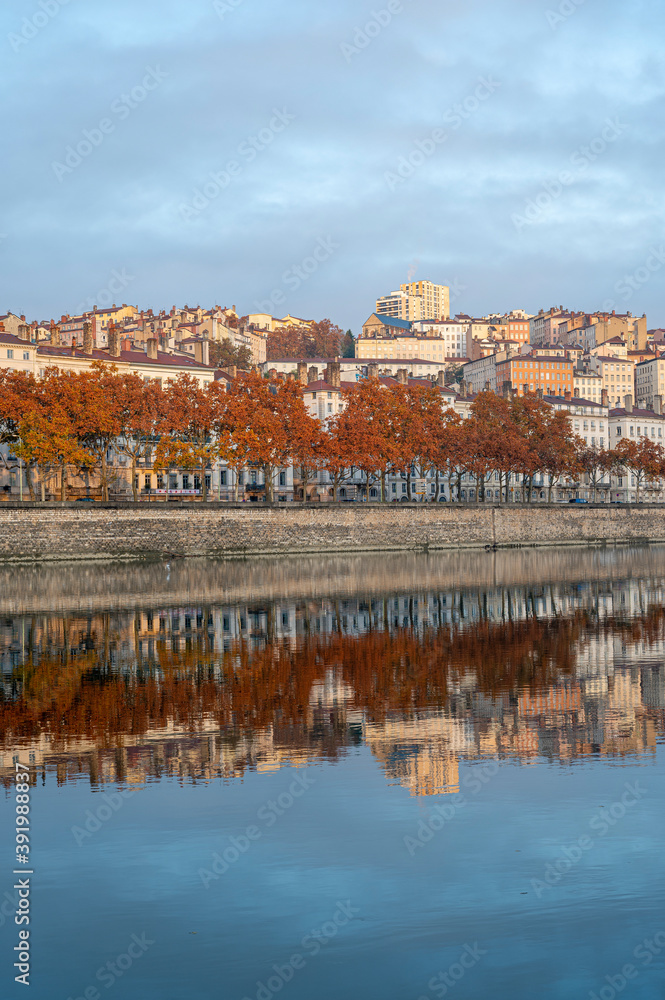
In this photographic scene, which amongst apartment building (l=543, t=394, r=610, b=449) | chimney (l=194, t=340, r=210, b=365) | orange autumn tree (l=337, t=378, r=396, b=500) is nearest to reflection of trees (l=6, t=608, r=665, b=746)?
orange autumn tree (l=337, t=378, r=396, b=500)

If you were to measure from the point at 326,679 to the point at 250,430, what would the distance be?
66032mm

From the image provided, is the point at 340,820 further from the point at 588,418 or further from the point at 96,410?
the point at 588,418

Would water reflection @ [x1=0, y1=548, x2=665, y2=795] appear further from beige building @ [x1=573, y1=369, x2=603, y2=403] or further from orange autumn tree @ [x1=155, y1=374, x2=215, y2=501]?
beige building @ [x1=573, y1=369, x2=603, y2=403]

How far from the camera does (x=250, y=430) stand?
87438 mm

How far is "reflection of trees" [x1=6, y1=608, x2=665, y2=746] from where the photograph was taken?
1831 cm

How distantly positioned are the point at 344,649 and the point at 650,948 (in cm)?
1852

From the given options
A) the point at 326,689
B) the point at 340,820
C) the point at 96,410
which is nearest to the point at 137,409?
the point at 96,410

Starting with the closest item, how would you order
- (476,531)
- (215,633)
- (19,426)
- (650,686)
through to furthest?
1. (650,686)
2. (215,633)
3. (19,426)
4. (476,531)

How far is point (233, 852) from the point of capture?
1142 centimetres

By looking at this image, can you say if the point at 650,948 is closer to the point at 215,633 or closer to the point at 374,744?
the point at 374,744

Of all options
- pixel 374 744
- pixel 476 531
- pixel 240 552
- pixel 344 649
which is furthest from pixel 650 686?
pixel 476 531

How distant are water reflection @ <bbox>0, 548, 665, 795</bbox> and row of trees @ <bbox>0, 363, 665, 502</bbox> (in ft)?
114

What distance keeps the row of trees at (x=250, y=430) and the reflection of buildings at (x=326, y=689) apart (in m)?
44.0

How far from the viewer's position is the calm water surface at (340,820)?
29.3ft
